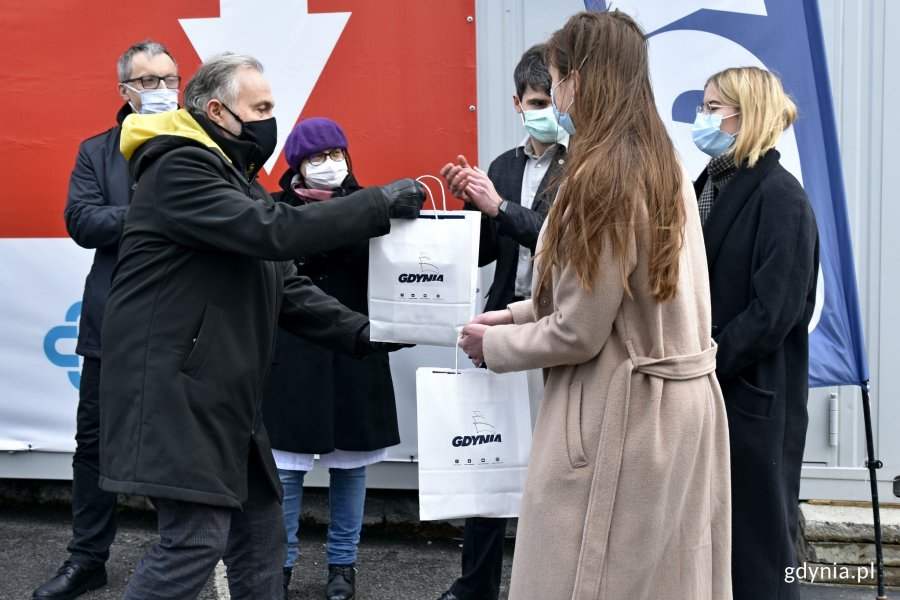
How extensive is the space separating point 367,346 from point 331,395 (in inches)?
34.7

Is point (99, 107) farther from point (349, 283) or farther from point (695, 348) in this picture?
point (695, 348)

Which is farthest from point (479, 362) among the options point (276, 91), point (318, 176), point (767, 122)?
point (276, 91)

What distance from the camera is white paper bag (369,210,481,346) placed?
2689 mm

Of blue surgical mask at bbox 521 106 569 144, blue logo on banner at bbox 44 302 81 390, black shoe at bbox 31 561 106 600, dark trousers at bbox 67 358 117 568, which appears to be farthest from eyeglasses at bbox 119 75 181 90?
black shoe at bbox 31 561 106 600

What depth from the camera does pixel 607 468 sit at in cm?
217

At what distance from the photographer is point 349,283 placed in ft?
12.4

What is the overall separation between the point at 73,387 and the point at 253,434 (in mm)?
2298

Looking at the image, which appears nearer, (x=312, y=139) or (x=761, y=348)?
(x=761, y=348)

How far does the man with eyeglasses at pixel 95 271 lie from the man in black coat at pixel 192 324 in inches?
49.1

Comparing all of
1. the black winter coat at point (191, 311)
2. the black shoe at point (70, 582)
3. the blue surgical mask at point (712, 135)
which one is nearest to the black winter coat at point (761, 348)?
the blue surgical mask at point (712, 135)

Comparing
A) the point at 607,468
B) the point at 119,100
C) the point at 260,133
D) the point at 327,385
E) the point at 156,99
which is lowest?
the point at 607,468

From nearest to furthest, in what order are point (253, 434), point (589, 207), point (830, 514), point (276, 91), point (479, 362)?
point (589, 207) → point (479, 362) → point (253, 434) → point (830, 514) → point (276, 91)

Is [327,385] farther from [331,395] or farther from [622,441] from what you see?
[622,441]

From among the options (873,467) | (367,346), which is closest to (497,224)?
(367,346)
